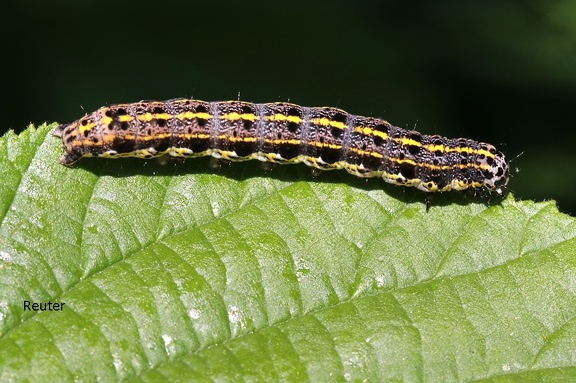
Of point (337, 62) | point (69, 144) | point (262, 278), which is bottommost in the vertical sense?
point (262, 278)

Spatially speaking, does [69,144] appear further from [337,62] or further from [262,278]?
[337,62]

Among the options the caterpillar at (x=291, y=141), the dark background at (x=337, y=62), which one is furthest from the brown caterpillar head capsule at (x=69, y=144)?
the dark background at (x=337, y=62)

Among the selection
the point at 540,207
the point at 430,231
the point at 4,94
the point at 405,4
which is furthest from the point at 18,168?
the point at 405,4

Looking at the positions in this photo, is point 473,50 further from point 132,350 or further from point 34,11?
point 132,350

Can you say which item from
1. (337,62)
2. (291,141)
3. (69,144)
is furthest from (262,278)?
(337,62)

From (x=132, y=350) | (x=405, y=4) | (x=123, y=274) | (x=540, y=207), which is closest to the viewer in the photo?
(x=132, y=350)

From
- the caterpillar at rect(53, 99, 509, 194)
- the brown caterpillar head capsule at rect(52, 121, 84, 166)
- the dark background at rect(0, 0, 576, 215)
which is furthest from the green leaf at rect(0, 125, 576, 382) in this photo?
the dark background at rect(0, 0, 576, 215)

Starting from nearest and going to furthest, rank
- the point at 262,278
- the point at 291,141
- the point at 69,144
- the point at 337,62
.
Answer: the point at 262,278
the point at 69,144
the point at 291,141
the point at 337,62

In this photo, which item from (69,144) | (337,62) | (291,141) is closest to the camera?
(69,144)
